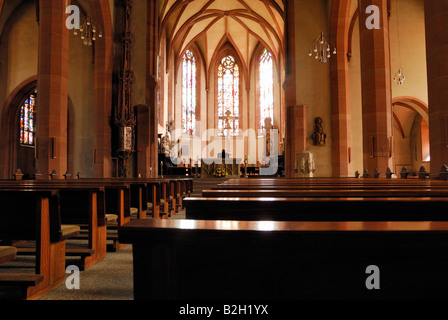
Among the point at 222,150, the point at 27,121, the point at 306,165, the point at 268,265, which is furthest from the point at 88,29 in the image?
the point at 268,265

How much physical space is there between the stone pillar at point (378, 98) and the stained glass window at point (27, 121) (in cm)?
1504

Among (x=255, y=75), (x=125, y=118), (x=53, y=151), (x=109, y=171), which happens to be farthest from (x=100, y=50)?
(x=255, y=75)

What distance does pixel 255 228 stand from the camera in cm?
87

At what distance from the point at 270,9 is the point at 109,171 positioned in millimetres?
13799

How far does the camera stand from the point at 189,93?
26.7m

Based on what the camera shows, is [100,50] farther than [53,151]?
Yes

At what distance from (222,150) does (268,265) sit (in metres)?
17.9

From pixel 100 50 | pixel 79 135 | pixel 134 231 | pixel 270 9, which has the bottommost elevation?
pixel 134 231

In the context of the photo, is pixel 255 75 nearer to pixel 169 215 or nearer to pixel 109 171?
pixel 109 171

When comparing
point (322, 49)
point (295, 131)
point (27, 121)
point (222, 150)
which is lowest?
point (222, 150)

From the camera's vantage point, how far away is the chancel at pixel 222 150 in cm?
88

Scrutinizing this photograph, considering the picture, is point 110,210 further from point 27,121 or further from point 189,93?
point 189,93

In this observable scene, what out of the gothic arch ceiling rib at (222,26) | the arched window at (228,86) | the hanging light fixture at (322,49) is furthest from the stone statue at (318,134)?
the arched window at (228,86)

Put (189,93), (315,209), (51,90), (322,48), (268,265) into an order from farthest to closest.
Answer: (189,93) → (322,48) → (51,90) → (315,209) → (268,265)
